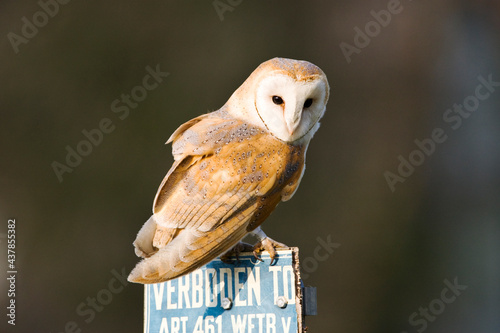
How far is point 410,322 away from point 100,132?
2.05m

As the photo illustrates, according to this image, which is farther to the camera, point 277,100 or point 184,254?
point 277,100

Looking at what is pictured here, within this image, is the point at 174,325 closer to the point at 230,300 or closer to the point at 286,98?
the point at 230,300

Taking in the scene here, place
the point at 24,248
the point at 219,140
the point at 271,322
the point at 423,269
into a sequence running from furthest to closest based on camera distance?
→ 1. the point at 423,269
2. the point at 24,248
3. the point at 219,140
4. the point at 271,322

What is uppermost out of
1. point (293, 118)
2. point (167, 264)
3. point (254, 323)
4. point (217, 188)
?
point (293, 118)

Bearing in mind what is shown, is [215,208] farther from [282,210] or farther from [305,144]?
[282,210]

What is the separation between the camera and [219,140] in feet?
5.45

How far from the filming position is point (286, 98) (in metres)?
1.59

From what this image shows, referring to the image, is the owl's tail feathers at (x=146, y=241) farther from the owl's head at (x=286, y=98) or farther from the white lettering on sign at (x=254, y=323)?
Answer: the owl's head at (x=286, y=98)

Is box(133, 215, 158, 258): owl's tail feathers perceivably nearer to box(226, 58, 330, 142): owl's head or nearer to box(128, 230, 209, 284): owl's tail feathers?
box(128, 230, 209, 284): owl's tail feathers

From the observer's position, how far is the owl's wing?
1.54m

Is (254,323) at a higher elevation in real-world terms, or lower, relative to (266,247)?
lower

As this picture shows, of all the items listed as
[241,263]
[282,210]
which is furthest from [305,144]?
[282,210]

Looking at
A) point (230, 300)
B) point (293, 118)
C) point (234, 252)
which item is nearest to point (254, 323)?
point (230, 300)

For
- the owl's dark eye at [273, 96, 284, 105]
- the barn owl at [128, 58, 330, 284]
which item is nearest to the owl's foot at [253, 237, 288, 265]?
the barn owl at [128, 58, 330, 284]
